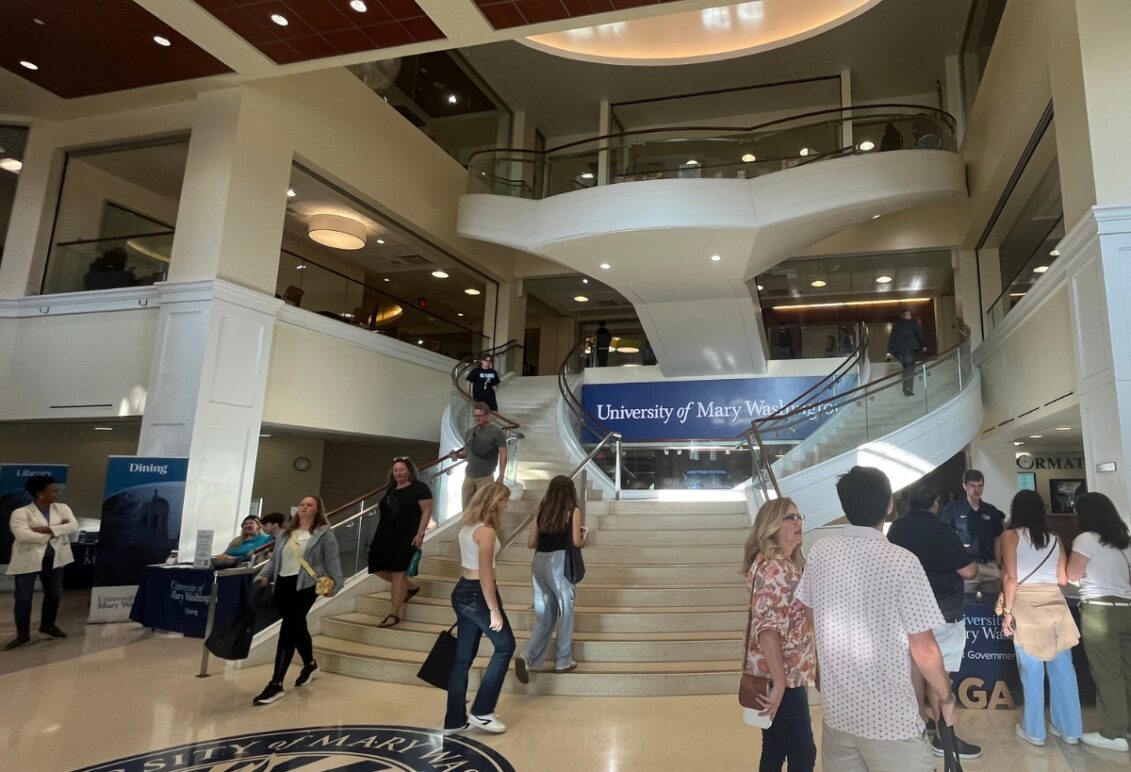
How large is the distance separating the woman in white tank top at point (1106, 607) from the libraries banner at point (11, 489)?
10.8 meters

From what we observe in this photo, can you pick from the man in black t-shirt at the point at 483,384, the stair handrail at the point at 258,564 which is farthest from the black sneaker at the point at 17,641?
the man in black t-shirt at the point at 483,384

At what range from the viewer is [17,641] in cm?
619

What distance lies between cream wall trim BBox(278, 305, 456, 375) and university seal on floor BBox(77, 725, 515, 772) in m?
6.82

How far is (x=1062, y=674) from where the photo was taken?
391 centimetres

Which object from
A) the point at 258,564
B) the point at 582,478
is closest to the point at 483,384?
the point at 582,478

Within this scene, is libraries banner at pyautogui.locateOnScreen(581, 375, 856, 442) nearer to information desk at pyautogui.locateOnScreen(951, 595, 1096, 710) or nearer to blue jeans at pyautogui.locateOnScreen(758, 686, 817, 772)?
information desk at pyautogui.locateOnScreen(951, 595, 1096, 710)

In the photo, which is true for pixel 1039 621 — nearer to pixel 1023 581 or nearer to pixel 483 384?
pixel 1023 581

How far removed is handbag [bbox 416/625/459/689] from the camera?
4074 millimetres

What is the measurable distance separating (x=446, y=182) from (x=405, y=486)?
29.1 feet

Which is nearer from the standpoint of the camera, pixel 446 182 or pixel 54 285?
pixel 54 285

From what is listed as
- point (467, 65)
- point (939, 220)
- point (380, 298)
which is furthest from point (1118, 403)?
point (467, 65)

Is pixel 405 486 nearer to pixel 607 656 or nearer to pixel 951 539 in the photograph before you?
pixel 607 656

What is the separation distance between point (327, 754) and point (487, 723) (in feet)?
2.92

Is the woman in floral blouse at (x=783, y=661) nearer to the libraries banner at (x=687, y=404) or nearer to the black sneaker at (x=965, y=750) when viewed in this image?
the black sneaker at (x=965, y=750)
